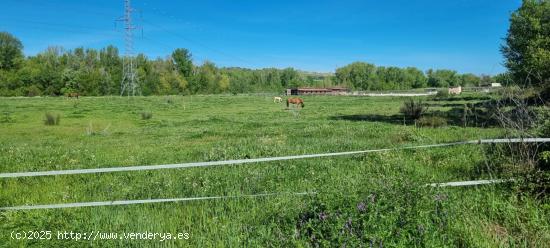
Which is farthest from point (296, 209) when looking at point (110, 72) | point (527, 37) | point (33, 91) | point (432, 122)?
point (110, 72)

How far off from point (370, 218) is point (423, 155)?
7575mm

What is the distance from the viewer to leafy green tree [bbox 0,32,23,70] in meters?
133

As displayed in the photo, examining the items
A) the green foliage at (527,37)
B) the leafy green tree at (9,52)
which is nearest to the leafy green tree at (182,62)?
the leafy green tree at (9,52)

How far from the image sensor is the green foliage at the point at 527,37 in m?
Result: 49.9

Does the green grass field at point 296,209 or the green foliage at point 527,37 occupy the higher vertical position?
the green foliage at point 527,37

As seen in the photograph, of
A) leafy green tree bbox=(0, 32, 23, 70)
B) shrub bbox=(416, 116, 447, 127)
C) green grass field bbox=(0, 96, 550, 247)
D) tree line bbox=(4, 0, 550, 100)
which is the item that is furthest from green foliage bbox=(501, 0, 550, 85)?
leafy green tree bbox=(0, 32, 23, 70)

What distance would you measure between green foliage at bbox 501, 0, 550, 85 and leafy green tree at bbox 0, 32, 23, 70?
13309 centimetres

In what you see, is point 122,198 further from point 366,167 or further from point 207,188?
point 366,167

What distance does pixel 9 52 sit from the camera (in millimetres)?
134875

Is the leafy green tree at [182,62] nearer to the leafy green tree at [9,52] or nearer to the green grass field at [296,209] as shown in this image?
the leafy green tree at [9,52]

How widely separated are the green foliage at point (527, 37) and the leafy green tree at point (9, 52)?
13309 centimetres

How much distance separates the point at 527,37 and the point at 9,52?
139755mm

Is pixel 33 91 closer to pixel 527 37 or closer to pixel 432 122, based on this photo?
Answer: pixel 527 37

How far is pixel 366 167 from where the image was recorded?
1003 cm
